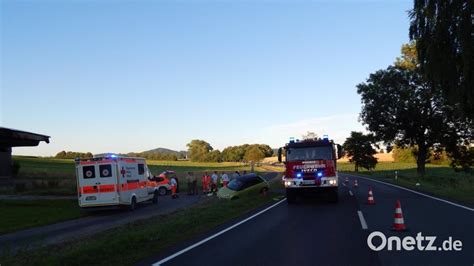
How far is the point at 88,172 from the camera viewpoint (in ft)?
82.0

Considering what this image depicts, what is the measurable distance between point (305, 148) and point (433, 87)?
8776 millimetres

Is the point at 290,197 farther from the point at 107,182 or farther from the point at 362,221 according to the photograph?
the point at 107,182

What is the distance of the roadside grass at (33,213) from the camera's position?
20203 millimetres

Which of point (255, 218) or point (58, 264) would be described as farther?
point (255, 218)

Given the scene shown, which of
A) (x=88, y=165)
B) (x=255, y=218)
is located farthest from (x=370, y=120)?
(x=255, y=218)

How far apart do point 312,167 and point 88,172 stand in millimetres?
11315

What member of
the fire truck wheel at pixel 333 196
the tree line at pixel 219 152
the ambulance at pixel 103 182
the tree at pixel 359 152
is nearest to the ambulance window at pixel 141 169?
the ambulance at pixel 103 182

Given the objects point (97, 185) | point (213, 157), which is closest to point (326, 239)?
point (97, 185)

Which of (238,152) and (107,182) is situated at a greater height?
(238,152)

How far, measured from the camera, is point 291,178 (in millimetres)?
21406

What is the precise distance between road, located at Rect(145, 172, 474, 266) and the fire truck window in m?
10.2

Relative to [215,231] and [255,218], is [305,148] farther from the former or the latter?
[215,231]

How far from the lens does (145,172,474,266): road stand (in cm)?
886

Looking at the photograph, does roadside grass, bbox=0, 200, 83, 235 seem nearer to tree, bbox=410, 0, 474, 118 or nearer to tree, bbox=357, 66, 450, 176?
tree, bbox=410, 0, 474, 118
